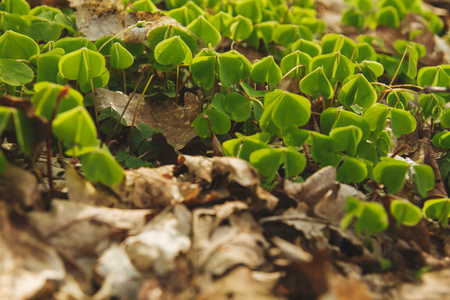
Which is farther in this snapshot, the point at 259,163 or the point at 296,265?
the point at 259,163

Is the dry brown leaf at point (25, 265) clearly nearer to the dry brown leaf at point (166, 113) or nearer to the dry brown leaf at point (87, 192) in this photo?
the dry brown leaf at point (87, 192)

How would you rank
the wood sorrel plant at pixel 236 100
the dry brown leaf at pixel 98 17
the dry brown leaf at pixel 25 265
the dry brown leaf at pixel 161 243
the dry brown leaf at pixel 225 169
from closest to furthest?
the dry brown leaf at pixel 25 265 < the dry brown leaf at pixel 161 243 < the wood sorrel plant at pixel 236 100 < the dry brown leaf at pixel 225 169 < the dry brown leaf at pixel 98 17

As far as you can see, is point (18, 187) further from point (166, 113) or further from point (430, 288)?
point (430, 288)

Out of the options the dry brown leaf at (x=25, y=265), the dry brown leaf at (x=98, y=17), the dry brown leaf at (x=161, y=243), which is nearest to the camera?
the dry brown leaf at (x=25, y=265)

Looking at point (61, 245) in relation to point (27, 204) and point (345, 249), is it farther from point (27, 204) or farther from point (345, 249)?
point (345, 249)

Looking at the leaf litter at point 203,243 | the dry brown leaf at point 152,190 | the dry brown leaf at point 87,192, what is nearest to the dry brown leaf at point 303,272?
the leaf litter at point 203,243

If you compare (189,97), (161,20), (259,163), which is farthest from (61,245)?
(161,20)

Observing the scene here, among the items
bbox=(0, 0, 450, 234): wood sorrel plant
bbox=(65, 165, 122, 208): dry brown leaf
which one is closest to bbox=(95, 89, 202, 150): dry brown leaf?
bbox=(0, 0, 450, 234): wood sorrel plant
